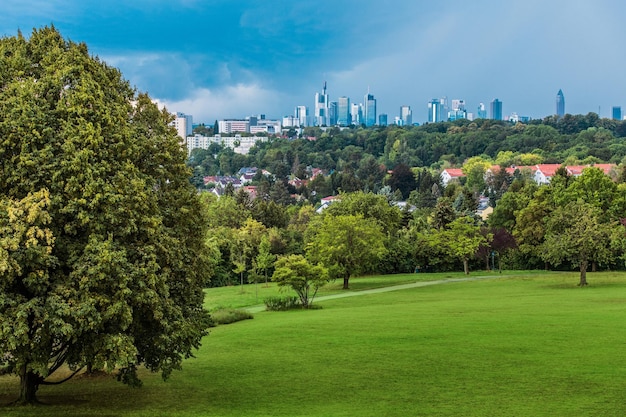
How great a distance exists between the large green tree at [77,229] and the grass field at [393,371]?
1812 mm

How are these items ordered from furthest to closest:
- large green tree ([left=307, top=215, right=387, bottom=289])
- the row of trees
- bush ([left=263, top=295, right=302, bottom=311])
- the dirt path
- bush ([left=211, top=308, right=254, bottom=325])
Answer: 1. large green tree ([left=307, top=215, right=387, bottom=289])
2. the row of trees
3. the dirt path
4. bush ([left=263, top=295, right=302, bottom=311])
5. bush ([left=211, top=308, right=254, bottom=325])

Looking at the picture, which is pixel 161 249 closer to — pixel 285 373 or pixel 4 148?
pixel 4 148

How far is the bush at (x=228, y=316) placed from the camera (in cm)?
3605

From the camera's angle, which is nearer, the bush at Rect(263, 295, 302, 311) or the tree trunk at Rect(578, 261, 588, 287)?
the bush at Rect(263, 295, 302, 311)

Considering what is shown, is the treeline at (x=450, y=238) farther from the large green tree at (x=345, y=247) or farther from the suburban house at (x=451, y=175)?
the suburban house at (x=451, y=175)

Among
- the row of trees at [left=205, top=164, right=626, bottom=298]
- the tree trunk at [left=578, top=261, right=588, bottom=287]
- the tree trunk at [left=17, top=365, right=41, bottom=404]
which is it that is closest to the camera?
the tree trunk at [left=17, top=365, right=41, bottom=404]

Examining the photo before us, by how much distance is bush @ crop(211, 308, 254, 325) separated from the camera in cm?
3605

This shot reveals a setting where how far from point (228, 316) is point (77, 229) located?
68.4ft

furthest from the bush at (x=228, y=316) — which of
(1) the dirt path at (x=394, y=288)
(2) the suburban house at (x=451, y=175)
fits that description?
(2) the suburban house at (x=451, y=175)

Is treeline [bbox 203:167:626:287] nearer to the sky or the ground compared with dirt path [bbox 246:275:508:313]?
nearer to the sky

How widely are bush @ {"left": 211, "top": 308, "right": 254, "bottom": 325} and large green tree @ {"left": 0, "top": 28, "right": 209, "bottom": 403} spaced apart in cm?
1732

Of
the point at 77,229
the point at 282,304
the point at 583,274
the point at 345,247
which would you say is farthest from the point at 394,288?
the point at 77,229

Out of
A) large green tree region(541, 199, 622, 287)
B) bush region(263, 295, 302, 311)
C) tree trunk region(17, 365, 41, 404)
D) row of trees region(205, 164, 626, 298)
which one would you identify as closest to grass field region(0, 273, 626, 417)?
tree trunk region(17, 365, 41, 404)

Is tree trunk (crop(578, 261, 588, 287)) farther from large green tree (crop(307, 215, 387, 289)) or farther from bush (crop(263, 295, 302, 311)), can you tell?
bush (crop(263, 295, 302, 311))
